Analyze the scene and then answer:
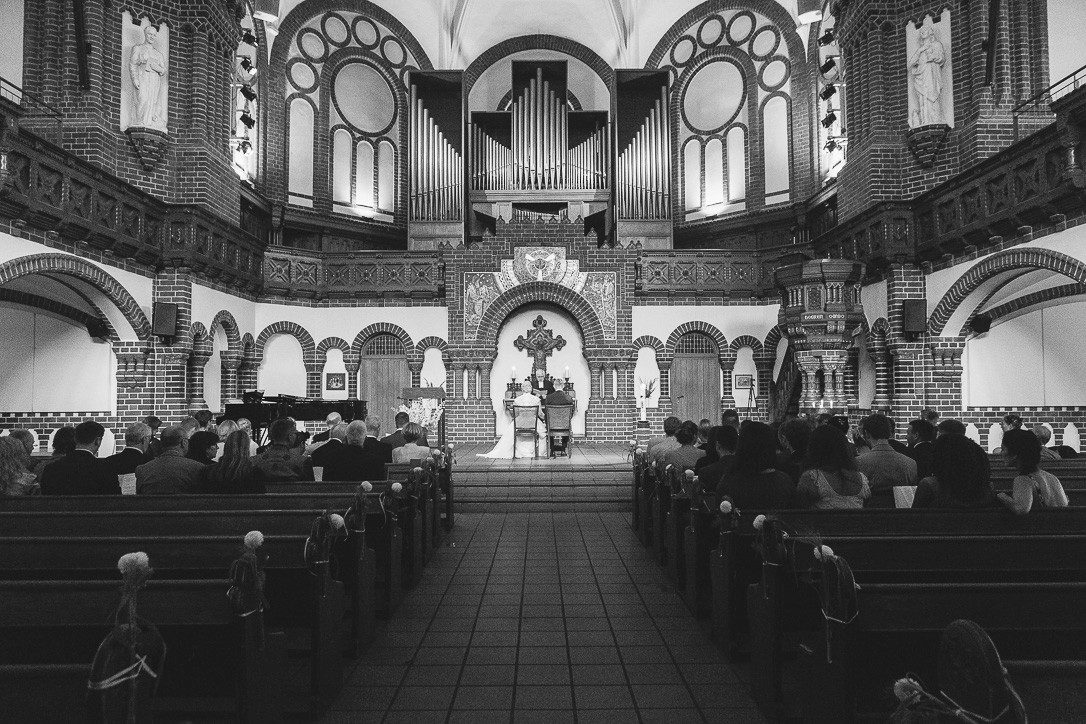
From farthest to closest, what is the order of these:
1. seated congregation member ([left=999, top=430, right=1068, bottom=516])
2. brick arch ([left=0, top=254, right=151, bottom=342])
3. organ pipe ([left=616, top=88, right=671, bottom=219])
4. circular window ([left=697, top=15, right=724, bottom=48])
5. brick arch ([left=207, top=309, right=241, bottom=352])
A: circular window ([left=697, top=15, right=724, bottom=48]), organ pipe ([left=616, top=88, right=671, bottom=219]), brick arch ([left=207, top=309, right=241, bottom=352]), brick arch ([left=0, top=254, right=151, bottom=342]), seated congregation member ([left=999, top=430, right=1068, bottom=516])

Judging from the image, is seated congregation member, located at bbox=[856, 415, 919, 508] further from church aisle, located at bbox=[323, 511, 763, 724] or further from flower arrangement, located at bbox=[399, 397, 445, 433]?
flower arrangement, located at bbox=[399, 397, 445, 433]

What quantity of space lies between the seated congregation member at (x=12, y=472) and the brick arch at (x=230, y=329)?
9.83m

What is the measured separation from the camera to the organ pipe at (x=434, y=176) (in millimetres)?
19609

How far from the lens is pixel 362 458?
684 centimetres

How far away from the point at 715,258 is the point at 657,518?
1168 cm

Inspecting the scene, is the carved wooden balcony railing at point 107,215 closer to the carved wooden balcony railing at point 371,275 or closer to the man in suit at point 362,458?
the carved wooden balcony railing at point 371,275

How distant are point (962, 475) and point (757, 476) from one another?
118 centimetres

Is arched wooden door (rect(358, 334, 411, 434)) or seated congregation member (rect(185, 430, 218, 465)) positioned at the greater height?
arched wooden door (rect(358, 334, 411, 434))

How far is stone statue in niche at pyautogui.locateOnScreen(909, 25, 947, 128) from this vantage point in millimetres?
13086

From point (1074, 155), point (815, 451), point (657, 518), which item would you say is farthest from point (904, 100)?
point (815, 451)

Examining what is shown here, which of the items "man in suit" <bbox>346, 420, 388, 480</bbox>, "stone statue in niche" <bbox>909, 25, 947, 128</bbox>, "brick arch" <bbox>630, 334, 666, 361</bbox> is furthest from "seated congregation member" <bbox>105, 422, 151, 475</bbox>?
"stone statue in niche" <bbox>909, 25, 947, 128</bbox>

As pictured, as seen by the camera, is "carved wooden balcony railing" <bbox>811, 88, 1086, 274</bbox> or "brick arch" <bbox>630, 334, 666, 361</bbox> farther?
"brick arch" <bbox>630, 334, 666, 361</bbox>

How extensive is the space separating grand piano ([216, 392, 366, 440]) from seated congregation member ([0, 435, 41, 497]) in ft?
16.8

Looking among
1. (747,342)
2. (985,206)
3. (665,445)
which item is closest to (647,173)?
(747,342)
